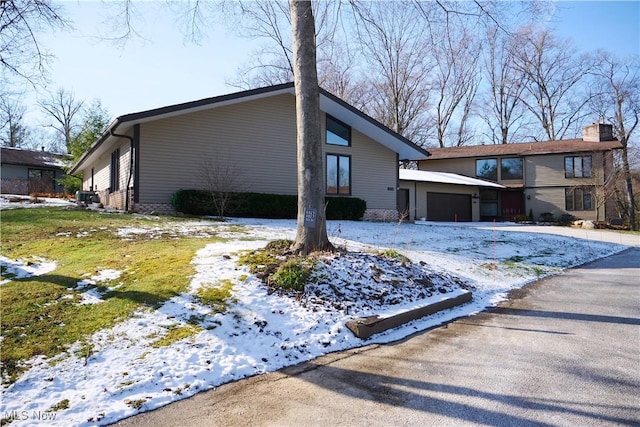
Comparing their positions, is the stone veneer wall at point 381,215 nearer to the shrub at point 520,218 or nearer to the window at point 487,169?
the shrub at point 520,218

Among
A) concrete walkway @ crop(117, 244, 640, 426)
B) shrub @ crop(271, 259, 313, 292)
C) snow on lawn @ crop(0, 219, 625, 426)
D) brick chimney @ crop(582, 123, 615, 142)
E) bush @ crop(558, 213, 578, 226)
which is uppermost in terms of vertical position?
brick chimney @ crop(582, 123, 615, 142)

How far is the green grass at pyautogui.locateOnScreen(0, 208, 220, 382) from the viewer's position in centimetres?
373

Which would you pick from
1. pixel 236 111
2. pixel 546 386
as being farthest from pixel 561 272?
pixel 236 111

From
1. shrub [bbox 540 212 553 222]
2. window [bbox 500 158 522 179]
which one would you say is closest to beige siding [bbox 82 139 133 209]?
window [bbox 500 158 522 179]

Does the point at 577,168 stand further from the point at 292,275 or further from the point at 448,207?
the point at 292,275

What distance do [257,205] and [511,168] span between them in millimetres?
21705

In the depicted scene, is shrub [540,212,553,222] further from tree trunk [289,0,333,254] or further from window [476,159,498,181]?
tree trunk [289,0,333,254]

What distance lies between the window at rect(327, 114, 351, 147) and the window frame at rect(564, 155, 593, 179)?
18.1 metres

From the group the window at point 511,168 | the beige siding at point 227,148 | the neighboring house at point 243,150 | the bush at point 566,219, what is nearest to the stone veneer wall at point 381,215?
the neighboring house at point 243,150

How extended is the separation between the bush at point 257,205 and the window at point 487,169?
16.8m

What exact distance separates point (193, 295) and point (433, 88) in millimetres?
32934

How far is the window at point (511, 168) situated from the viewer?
1129 inches

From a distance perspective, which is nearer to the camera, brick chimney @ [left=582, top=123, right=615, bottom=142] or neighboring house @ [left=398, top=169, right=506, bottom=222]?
neighboring house @ [left=398, top=169, right=506, bottom=222]

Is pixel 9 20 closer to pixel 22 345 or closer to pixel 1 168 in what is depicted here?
pixel 22 345
